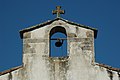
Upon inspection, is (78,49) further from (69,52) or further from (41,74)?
(41,74)

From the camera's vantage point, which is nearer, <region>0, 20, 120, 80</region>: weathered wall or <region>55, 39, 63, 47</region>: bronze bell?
<region>0, 20, 120, 80</region>: weathered wall

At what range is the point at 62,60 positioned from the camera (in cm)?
1591

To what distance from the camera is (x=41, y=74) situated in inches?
616

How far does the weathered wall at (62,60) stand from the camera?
15.6 metres

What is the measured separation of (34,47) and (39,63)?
552 millimetres

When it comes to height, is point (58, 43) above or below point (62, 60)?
above

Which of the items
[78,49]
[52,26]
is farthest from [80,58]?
[52,26]

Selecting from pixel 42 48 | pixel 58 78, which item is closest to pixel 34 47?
pixel 42 48

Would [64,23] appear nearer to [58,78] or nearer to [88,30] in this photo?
[88,30]

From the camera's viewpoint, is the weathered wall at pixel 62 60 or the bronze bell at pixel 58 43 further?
the bronze bell at pixel 58 43

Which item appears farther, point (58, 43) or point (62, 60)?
point (58, 43)

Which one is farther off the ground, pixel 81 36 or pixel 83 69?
pixel 81 36

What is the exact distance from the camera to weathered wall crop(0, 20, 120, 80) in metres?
15.6

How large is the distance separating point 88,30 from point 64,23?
77 cm
